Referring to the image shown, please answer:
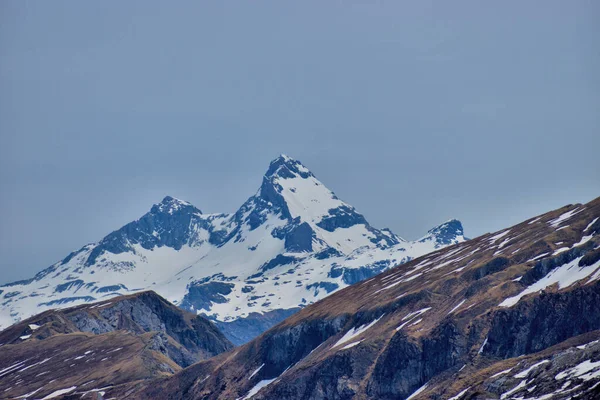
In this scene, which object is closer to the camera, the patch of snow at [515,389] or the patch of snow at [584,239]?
the patch of snow at [515,389]

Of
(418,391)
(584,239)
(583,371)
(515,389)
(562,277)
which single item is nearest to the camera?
(583,371)

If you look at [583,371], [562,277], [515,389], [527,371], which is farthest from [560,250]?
[583,371]

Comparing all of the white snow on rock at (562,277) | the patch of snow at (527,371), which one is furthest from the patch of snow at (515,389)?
the white snow on rock at (562,277)

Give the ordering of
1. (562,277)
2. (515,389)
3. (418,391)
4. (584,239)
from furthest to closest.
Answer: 1. (584,239)
2. (418,391)
3. (562,277)
4. (515,389)

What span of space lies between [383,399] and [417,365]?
327 inches

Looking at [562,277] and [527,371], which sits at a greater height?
[562,277]

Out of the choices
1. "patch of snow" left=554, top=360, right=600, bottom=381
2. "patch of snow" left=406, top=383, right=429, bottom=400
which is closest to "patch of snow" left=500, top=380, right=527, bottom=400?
"patch of snow" left=554, top=360, right=600, bottom=381

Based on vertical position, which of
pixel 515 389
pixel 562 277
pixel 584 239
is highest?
pixel 584 239

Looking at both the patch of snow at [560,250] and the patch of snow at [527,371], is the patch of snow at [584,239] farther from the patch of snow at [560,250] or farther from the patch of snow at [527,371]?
the patch of snow at [527,371]

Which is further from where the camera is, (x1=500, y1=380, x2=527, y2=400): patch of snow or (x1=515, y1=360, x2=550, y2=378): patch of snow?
(x1=515, y1=360, x2=550, y2=378): patch of snow

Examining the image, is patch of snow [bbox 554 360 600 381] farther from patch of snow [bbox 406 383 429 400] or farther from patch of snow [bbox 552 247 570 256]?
patch of snow [bbox 552 247 570 256]

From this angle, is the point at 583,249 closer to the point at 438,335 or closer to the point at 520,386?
the point at 438,335

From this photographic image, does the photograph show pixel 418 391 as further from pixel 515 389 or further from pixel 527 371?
pixel 515 389

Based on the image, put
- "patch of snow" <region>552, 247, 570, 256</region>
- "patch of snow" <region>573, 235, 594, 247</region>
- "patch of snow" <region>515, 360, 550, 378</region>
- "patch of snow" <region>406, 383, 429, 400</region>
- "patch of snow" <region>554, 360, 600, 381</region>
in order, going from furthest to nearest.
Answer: "patch of snow" <region>573, 235, 594, 247</region>
"patch of snow" <region>552, 247, 570, 256</region>
"patch of snow" <region>406, 383, 429, 400</region>
"patch of snow" <region>515, 360, 550, 378</region>
"patch of snow" <region>554, 360, 600, 381</region>
